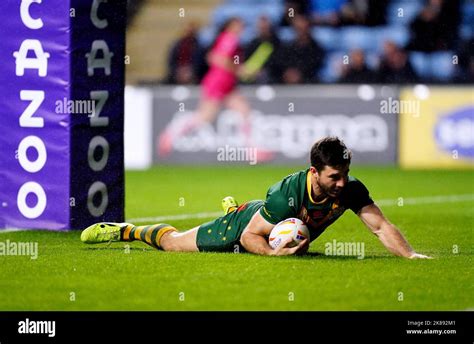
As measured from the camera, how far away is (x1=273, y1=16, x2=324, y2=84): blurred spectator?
23.4m

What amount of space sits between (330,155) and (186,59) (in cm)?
1516

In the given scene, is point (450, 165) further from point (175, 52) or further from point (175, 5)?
point (175, 5)

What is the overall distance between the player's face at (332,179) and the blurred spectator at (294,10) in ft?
51.6

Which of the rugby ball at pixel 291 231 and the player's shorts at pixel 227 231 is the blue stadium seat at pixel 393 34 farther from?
the rugby ball at pixel 291 231

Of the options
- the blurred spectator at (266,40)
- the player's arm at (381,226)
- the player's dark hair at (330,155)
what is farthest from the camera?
the blurred spectator at (266,40)

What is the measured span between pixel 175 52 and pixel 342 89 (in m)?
4.07

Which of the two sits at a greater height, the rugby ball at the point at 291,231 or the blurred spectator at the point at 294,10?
the blurred spectator at the point at 294,10

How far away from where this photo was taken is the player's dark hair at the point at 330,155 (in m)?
9.05

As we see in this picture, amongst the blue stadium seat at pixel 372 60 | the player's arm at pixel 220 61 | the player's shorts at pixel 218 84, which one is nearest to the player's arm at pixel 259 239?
the player's shorts at pixel 218 84

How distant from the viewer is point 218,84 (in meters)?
22.1

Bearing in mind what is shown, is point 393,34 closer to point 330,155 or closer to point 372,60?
point 372,60

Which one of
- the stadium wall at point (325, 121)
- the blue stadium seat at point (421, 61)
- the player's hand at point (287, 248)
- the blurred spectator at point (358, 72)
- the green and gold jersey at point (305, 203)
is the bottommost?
the player's hand at point (287, 248)

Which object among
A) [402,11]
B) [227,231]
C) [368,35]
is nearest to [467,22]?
[402,11]

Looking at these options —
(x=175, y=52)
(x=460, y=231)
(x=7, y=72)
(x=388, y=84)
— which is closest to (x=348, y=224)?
(x=460, y=231)
